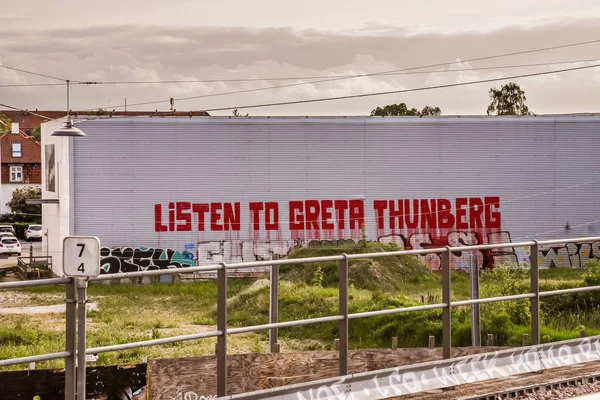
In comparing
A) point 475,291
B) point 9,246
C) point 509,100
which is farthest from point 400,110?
point 475,291

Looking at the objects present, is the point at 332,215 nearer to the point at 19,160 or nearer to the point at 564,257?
the point at 564,257

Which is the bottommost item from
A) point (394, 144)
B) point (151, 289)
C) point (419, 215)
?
point (151, 289)

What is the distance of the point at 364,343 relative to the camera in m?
19.2

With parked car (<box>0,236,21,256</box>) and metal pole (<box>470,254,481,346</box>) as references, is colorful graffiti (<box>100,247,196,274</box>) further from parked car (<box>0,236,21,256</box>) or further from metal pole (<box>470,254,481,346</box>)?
metal pole (<box>470,254,481,346</box>)

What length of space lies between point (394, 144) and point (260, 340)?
2098 cm

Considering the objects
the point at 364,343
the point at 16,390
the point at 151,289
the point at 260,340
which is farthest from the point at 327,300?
the point at 16,390

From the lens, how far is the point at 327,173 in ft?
133

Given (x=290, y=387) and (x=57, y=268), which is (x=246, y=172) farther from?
(x=290, y=387)

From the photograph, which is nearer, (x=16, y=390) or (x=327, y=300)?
(x=16, y=390)

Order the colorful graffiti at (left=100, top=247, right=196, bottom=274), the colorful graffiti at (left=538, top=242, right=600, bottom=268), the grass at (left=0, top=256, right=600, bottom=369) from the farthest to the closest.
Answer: the colorful graffiti at (left=538, top=242, right=600, bottom=268), the colorful graffiti at (left=100, top=247, right=196, bottom=274), the grass at (left=0, top=256, right=600, bottom=369)

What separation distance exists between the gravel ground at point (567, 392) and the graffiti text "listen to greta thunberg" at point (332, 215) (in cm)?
3106

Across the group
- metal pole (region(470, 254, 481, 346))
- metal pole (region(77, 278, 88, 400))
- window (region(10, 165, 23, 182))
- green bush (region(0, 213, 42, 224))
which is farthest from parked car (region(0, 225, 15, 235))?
metal pole (region(77, 278, 88, 400))

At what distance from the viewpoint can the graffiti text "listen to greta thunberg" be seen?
39.8 m

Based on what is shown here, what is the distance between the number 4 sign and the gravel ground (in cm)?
422
